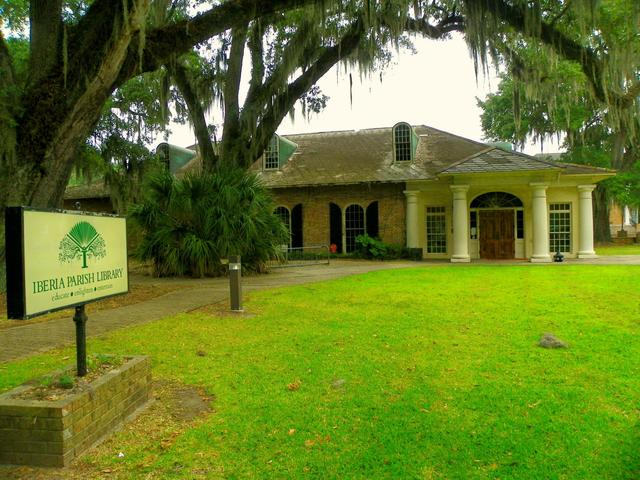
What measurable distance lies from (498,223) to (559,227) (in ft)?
8.15

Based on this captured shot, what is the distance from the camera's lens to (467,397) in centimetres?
440

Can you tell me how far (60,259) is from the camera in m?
3.57

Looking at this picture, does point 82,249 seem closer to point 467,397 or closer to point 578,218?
point 467,397

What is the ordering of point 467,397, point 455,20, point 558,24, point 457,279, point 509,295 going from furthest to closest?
point 455,20 < point 457,279 < point 558,24 < point 509,295 < point 467,397

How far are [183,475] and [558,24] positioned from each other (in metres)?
13.4

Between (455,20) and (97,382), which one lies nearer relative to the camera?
(97,382)

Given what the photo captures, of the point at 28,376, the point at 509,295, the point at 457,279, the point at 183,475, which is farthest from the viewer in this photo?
the point at 457,279

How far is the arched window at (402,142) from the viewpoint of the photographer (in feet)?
73.4

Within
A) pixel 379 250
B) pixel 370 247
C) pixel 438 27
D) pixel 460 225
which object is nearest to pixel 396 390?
pixel 438 27

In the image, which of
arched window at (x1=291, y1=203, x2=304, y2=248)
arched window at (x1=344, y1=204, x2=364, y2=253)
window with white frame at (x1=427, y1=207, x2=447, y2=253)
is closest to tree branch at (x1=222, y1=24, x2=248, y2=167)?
arched window at (x1=291, y1=203, x2=304, y2=248)

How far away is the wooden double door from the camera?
20.6m

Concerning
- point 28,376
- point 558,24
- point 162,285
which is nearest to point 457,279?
point 558,24

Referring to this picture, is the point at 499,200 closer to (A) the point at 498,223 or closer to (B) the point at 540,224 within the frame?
(A) the point at 498,223

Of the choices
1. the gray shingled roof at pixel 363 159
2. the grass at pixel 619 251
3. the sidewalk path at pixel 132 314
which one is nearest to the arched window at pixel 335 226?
the gray shingled roof at pixel 363 159
